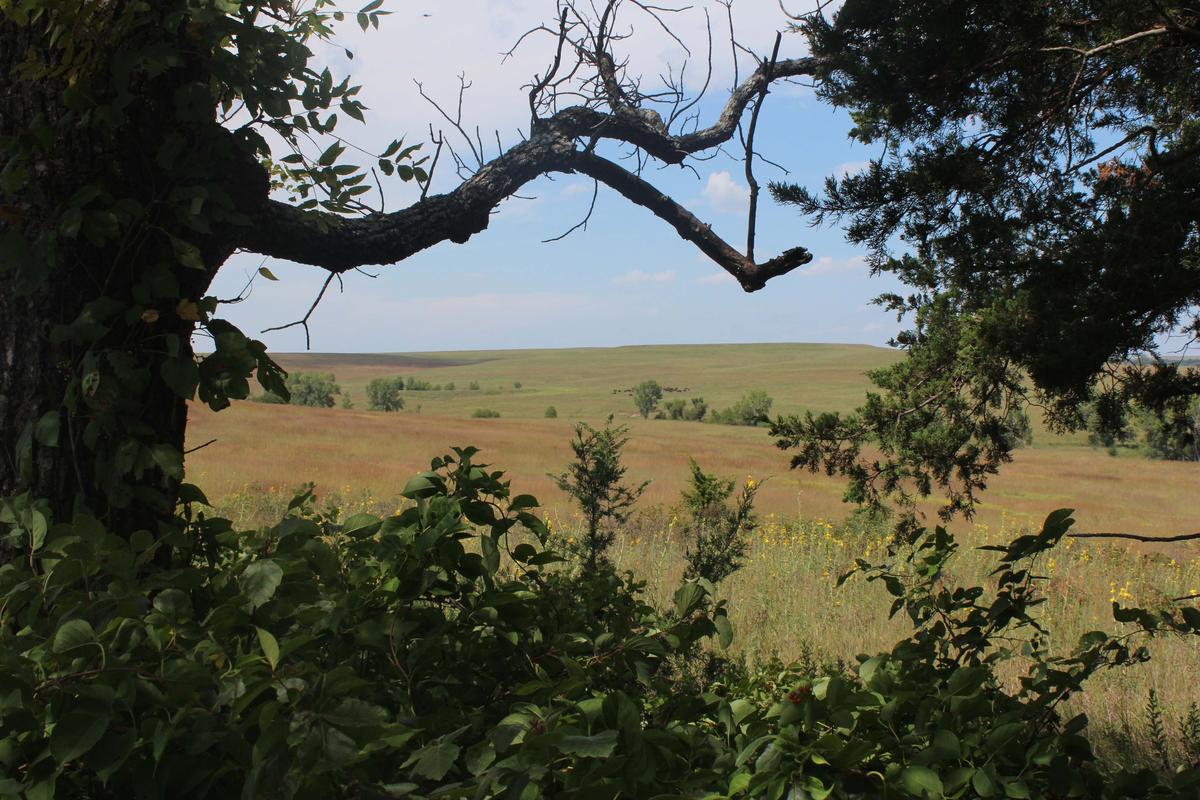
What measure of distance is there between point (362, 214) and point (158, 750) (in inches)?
111

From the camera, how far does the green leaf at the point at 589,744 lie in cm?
117

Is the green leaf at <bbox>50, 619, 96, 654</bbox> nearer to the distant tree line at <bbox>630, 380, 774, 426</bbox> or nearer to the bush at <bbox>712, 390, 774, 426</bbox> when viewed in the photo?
the distant tree line at <bbox>630, 380, 774, 426</bbox>

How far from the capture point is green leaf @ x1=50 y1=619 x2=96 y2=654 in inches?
55.8

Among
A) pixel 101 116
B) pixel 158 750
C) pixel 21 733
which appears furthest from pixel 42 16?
pixel 158 750

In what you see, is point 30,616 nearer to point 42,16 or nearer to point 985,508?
point 42,16

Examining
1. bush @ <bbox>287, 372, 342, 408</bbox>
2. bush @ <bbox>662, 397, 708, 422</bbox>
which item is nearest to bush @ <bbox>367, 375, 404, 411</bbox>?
bush @ <bbox>287, 372, 342, 408</bbox>

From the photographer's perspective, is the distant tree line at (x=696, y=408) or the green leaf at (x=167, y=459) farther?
the distant tree line at (x=696, y=408)

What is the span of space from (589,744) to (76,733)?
2.62 ft

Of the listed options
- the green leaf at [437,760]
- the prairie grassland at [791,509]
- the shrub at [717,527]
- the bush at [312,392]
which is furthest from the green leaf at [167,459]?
the bush at [312,392]

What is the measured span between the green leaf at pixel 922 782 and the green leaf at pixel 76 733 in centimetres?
125

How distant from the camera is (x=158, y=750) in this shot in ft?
4.19

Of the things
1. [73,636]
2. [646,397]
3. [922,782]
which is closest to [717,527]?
[922,782]

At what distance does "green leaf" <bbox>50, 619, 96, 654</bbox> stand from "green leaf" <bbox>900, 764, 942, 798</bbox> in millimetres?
1332

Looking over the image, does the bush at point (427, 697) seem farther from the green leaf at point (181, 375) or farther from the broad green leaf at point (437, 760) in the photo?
the green leaf at point (181, 375)
